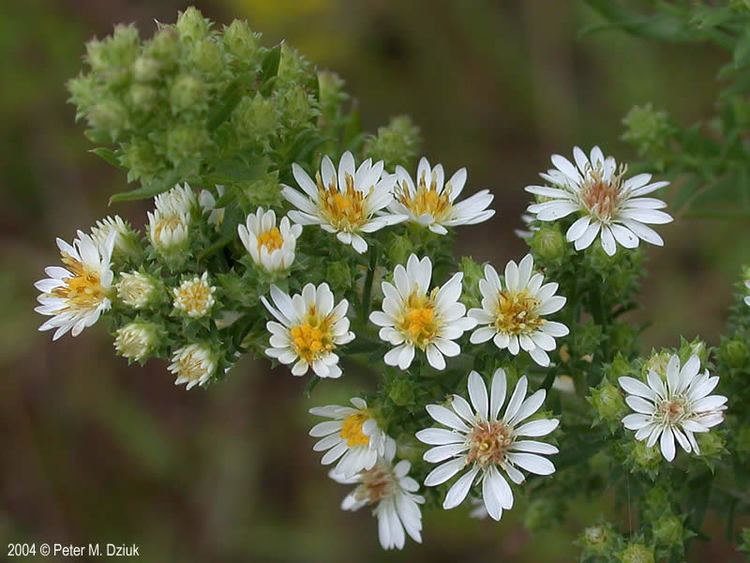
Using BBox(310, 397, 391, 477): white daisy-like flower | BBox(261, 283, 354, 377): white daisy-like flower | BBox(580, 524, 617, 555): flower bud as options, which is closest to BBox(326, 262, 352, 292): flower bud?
BBox(261, 283, 354, 377): white daisy-like flower

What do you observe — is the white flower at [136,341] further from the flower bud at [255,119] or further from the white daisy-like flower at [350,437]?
the flower bud at [255,119]

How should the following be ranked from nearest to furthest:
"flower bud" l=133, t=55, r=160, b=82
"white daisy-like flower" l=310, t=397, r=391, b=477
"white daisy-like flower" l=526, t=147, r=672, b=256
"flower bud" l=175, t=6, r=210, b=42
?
"flower bud" l=133, t=55, r=160, b=82 < "flower bud" l=175, t=6, r=210, b=42 < "white daisy-like flower" l=310, t=397, r=391, b=477 < "white daisy-like flower" l=526, t=147, r=672, b=256

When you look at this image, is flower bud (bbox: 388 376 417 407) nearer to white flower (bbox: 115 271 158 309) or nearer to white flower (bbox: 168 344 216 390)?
white flower (bbox: 168 344 216 390)

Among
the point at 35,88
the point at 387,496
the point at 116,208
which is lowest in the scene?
the point at 387,496

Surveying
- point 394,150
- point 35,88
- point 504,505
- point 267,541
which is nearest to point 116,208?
point 35,88

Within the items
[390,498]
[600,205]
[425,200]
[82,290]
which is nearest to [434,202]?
[425,200]

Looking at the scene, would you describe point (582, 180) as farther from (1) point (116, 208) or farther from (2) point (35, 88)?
(2) point (35, 88)

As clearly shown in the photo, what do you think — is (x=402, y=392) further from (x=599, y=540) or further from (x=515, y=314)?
(x=599, y=540)
